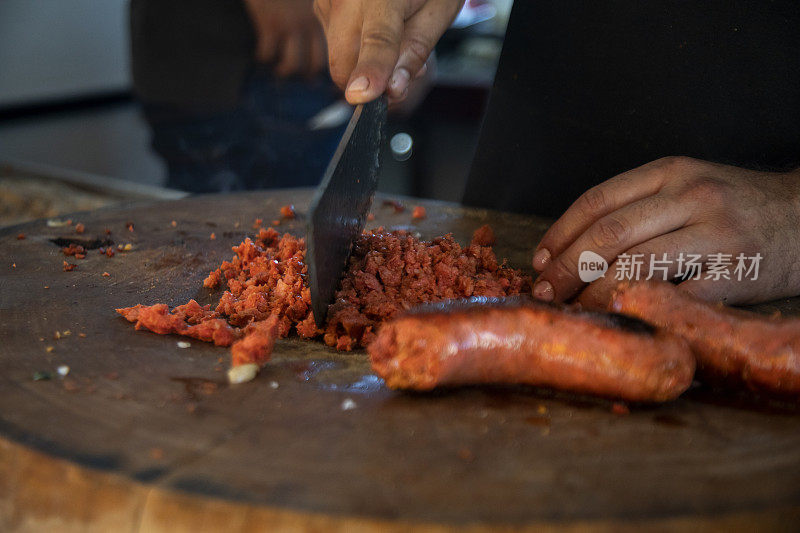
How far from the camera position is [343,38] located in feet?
8.43

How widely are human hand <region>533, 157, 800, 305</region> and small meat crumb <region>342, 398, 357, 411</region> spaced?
81 cm

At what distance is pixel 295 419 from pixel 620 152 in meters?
1.96

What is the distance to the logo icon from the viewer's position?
1873 millimetres

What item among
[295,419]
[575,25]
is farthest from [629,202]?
[295,419]

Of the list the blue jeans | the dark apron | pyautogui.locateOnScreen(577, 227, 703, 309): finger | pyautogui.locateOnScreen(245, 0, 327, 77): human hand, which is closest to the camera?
Result: pyautogui.locateOnScreen(577, 227, 703, 309): finger

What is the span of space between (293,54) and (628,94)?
10.3 ft

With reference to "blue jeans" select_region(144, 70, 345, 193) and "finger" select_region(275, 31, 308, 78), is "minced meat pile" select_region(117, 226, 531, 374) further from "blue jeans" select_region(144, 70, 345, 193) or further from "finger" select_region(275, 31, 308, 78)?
"blue jeans" select_region(144, 70, 345, 193)

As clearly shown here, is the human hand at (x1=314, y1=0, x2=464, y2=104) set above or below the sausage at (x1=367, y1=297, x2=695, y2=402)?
above

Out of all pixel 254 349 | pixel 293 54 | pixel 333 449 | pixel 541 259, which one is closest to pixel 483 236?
pixel 541 259

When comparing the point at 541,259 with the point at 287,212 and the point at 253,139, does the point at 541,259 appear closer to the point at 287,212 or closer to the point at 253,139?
the point at 287,212

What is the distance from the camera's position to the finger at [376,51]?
83.4 inches

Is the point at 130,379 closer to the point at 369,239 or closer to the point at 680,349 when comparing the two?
the point at 369,239

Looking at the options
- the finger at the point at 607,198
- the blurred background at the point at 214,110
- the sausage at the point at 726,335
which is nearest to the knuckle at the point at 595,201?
the finger at the point at 607,198

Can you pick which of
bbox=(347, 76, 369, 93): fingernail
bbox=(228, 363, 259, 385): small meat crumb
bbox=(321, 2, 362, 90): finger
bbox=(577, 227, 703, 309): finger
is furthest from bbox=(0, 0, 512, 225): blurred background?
bbox=(577, 227, 703, 309): finger
